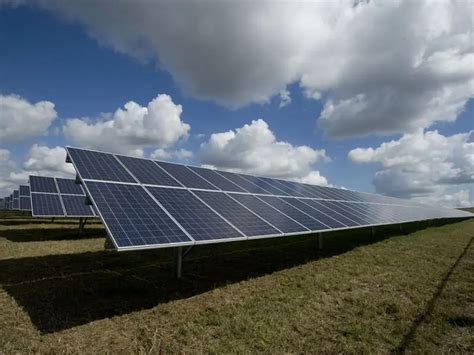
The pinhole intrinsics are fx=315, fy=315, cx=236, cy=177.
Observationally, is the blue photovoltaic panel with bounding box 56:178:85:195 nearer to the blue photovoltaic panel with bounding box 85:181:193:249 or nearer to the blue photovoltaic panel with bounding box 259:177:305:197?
the blue photovoltaic panel with bounding box 259:177:305:197

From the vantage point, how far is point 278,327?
7086 mm

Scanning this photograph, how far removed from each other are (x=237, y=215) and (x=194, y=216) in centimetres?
205

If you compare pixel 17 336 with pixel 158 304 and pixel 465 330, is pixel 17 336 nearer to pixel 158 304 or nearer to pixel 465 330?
pixel 158 304

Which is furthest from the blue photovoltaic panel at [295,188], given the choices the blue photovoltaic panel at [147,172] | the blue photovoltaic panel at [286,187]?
the blue photovoltaic panel at [147,172]

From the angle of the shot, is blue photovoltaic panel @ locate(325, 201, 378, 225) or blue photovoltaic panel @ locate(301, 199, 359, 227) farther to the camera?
blue photovoltaic panel @ locate(325, 201, 378, 225)

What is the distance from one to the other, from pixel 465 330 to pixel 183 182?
10.1 metres

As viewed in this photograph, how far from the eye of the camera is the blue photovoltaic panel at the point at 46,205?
21325mm

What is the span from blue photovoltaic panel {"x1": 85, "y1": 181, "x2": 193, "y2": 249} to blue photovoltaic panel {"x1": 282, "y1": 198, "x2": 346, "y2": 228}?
8354 millimetres

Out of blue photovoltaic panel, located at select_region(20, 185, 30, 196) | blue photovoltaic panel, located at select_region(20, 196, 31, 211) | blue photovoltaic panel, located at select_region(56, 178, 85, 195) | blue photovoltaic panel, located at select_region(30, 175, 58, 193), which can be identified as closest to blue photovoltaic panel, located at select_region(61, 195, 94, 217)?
blue photovoltaic panel, located at select_region(56, 178, 85, 195)

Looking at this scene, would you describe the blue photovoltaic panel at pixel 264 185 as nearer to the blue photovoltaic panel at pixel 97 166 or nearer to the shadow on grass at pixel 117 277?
the shadow on grass at pixel 117 277

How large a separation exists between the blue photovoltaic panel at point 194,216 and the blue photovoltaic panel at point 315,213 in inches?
251

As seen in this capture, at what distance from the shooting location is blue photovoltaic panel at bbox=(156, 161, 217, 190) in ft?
43.7

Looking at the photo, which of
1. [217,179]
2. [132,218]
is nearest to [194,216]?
[132,218]

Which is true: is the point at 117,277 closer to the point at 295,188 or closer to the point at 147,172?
the point at 147,172
